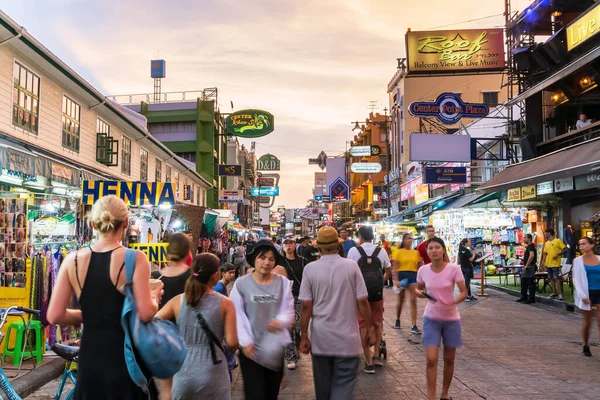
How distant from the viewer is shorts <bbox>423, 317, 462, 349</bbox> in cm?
598

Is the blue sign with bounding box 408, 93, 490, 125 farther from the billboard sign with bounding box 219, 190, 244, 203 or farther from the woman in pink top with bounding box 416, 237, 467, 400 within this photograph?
the billboard sign with bounding box 219, 190, 244, 203

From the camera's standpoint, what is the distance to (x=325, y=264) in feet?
16.4

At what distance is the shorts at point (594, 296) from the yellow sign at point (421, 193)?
1014 inches

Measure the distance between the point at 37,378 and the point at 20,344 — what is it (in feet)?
2.56

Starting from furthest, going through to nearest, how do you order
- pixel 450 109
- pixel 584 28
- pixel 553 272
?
pixel 450 109 < pixel 584 28 < pixel 553 272

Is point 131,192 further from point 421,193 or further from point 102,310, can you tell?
point 421,193

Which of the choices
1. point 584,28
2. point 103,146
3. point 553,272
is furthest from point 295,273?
point 584,28

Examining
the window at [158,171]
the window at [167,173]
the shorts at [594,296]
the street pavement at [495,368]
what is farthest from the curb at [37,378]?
the window at [167,173]

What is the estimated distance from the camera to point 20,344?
25.0ft

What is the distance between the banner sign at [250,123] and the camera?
100 feet

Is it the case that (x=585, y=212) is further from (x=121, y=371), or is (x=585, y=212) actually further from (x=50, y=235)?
(x=121, y=371)

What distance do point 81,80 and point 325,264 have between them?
40.6ft

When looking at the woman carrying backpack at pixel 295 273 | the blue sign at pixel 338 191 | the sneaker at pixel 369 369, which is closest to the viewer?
the sneaker at pixel 369 369

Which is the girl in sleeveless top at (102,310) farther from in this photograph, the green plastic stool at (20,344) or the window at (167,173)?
the window at (167,173)
